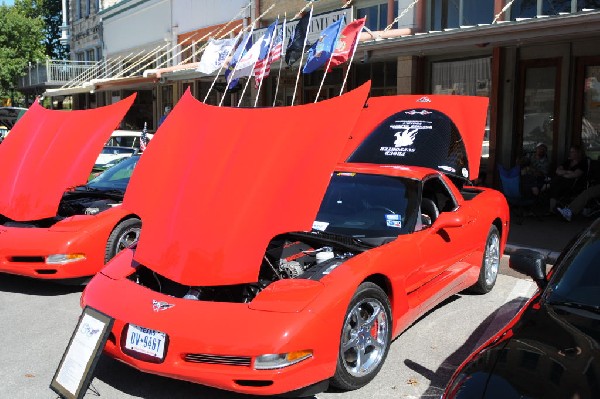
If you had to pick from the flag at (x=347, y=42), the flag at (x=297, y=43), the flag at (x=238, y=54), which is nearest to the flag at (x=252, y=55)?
the flag at (x=238, y=54)

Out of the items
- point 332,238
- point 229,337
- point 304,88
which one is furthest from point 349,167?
point 304,88

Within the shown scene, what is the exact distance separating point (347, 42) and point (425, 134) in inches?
181

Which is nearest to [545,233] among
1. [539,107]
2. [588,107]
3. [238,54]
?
[588,107]

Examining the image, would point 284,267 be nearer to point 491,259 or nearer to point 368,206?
point 368,206

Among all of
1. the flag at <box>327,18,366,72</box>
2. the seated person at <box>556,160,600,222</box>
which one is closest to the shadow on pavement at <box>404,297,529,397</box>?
the seated person at <box>556,160,600,222</box>

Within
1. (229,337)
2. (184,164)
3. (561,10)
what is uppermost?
(561,10)

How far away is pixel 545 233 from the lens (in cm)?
883

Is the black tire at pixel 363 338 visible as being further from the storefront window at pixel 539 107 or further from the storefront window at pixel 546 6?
the storefront window at pixel 546 6

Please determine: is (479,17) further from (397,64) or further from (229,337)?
(229,337)

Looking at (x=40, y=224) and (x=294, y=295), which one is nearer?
(x=294, y=295)

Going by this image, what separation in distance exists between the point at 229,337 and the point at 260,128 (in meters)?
1.60

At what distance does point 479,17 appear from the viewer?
12602 mm

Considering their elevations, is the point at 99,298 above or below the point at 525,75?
below

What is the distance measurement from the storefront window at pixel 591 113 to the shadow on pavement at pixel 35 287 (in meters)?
8.89
